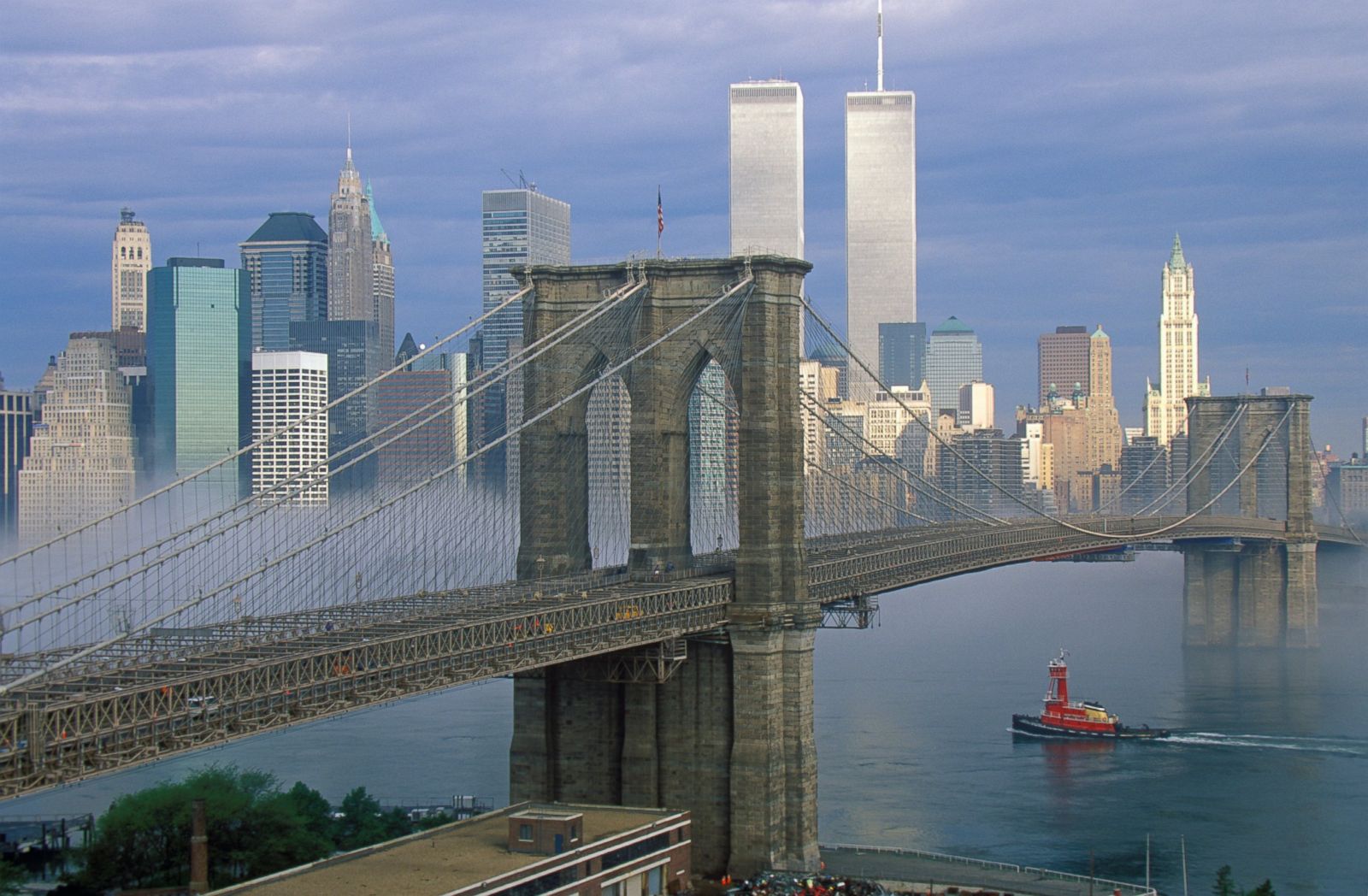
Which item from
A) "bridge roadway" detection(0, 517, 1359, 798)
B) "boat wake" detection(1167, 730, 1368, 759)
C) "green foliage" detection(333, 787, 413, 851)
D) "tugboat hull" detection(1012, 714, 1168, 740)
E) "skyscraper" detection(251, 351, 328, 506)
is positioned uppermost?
"skyscraper" detection(251, 351, 328, 506)

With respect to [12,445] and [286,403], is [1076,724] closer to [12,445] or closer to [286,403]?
[286,403]

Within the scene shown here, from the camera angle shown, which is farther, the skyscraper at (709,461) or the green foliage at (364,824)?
the skyscraper at (709,461)

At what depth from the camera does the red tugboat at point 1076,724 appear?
68.5 m

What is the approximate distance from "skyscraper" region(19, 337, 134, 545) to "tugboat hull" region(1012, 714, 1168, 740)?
10123 centimetres

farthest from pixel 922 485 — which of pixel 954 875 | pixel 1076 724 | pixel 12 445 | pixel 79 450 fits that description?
pixel 12 445

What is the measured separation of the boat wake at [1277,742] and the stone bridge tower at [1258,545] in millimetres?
32131

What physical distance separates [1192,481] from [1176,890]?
71227mm

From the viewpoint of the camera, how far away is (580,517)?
45.4m

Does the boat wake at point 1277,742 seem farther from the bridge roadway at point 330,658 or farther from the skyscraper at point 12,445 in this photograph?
the skyscraper at point 12,445

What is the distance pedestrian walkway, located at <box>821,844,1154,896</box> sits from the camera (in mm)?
40094

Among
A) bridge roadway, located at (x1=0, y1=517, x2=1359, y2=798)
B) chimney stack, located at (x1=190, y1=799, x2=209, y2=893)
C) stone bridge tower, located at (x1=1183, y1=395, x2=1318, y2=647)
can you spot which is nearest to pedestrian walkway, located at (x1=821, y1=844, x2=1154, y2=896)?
bridge roadway, located at (x1=0, y1=517, x2=1359, y2=798)

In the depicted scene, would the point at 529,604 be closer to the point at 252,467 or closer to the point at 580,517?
the point at 580,517

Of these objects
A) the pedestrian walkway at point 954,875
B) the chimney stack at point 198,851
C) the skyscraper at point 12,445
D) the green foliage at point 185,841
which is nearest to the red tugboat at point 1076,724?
the pedestrian walkway at point 954,875

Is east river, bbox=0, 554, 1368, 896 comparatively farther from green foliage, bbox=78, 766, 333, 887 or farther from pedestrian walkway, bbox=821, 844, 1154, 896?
green foliage, bbox=78, 766, 333, 887
